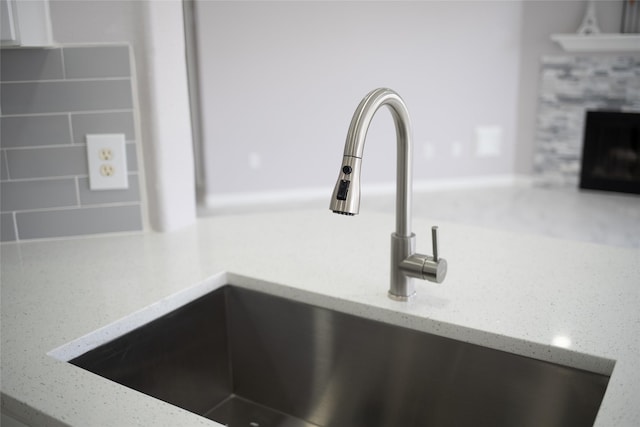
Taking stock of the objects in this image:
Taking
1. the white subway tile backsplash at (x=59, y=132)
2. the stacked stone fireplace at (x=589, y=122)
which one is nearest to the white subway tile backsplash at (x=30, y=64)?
the white subway tile backsplash at (x=59, y=132)

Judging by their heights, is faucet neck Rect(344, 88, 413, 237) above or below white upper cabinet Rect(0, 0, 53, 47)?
below

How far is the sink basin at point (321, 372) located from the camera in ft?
3.00

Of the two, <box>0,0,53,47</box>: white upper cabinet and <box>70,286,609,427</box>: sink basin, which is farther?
Answer: <box>0,0,53,47</box>: white upper cabinet

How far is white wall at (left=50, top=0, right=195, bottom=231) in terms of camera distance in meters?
1.33

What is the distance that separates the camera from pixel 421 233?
1.44 m

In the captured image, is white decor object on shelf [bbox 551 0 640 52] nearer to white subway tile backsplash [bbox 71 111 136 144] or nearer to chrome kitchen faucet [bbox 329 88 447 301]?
white subway tile backsplash [bbox 71 111 136 144]

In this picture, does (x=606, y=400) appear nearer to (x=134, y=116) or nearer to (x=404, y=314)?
(x=404, y=314)

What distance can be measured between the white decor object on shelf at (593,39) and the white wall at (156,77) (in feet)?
14.2

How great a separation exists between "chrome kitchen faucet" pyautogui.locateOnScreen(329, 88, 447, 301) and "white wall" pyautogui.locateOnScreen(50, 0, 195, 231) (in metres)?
0.63

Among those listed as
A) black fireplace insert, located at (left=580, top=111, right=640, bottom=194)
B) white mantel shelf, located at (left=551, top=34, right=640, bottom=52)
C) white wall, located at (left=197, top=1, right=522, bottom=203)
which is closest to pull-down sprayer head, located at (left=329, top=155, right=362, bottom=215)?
white wall, located at (left=197, top=1, right=522, bottom=203)

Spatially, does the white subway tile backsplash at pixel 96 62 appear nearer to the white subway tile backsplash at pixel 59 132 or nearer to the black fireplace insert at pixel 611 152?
the white subway tile backsplash at pixel 59 132

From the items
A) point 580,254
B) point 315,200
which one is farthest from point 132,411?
point 315,200

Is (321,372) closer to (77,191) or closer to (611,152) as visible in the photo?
(77,191)

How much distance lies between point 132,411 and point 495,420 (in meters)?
0.53
